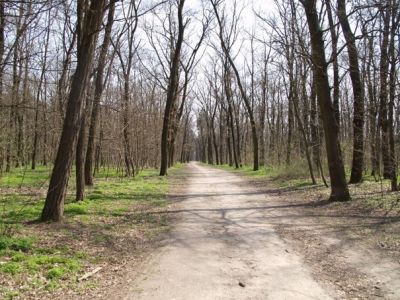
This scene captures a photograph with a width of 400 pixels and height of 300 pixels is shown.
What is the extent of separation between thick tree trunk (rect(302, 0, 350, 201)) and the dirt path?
369 cm

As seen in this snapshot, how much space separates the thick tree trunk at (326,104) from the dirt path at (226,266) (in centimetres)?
369

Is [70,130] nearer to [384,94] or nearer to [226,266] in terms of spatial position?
[226,266]

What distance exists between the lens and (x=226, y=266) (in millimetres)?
6504

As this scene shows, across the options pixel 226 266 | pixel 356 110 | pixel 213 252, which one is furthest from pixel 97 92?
pixel 226 266

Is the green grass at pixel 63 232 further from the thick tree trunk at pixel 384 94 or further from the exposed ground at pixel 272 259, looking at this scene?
the thick tree trunk at pixel 384 94

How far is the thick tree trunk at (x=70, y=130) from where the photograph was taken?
9.50m

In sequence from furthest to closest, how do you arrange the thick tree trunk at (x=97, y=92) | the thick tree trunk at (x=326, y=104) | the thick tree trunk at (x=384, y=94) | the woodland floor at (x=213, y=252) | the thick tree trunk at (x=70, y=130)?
the thick tree trunk at (x=97, y=92), the thick tree trunk at (x=326, y=104), the thick tree trunk at (x=384, y=94), the thick tree trunk at (x=70, y=130), the woodland floor at (x=213, y=252)

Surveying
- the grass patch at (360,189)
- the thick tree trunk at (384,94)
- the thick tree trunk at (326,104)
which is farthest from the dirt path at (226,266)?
the thick tree trunk at (384,94)

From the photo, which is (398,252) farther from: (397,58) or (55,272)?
(397,58)

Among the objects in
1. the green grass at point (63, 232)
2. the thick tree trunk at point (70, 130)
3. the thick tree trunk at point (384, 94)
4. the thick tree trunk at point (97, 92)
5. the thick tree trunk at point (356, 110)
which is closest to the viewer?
the green grass at point (63, 232)

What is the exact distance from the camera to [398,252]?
7219mm

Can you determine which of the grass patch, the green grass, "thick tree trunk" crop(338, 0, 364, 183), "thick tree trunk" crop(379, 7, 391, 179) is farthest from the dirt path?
"thick tree trunk" crop(338, 0, 364, 183)

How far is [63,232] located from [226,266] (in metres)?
3.92

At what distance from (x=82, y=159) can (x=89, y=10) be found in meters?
4.84
